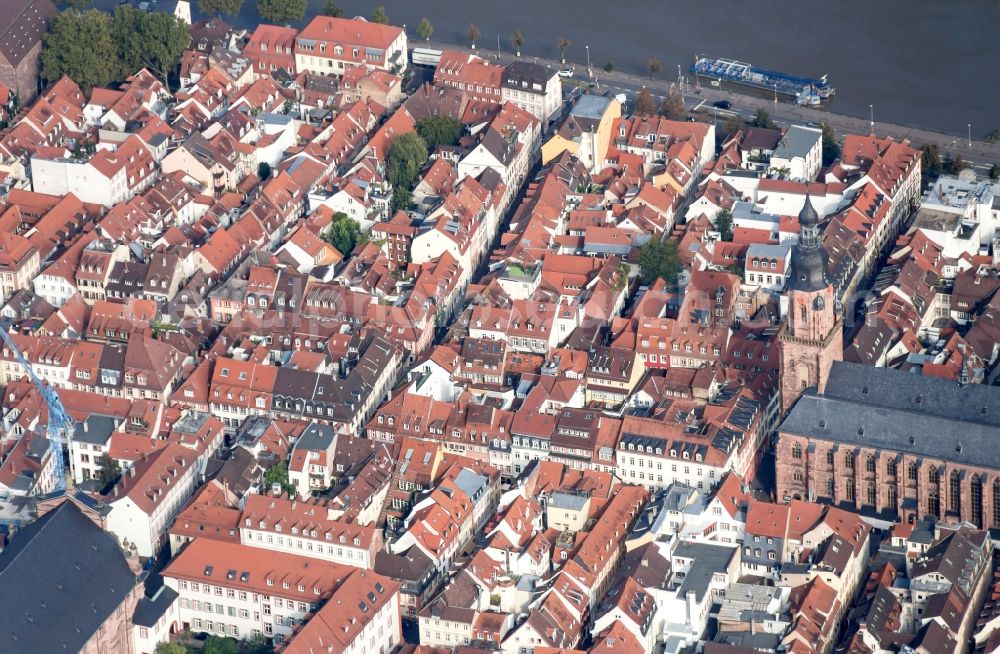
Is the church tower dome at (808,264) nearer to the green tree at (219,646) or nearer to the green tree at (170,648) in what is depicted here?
the green tree at (219,646)

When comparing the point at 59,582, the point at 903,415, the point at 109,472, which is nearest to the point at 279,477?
the point at 109,472

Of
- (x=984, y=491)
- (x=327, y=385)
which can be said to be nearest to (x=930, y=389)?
(x=984, y=491)

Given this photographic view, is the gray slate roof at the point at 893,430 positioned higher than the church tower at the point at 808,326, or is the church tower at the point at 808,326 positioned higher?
the church tower at the point at 808,326

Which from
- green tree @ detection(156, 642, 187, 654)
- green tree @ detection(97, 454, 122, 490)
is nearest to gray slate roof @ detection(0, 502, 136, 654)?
green tree @ detection(156, 642, 187, 654)

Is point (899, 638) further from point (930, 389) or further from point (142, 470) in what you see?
point (142, 470)

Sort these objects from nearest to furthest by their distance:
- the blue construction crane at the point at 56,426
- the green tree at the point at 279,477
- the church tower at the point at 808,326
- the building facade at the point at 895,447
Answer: the building facade at the point at 895,447 < the church tower at the point at 808,326 < the green tree at the point at 279,477 < the blue construction crane at the point at 56,426

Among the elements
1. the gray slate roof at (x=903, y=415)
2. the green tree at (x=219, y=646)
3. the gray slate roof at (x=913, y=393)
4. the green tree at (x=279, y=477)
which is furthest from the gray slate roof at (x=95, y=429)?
the gray slate roof at (x=913, y=393)
